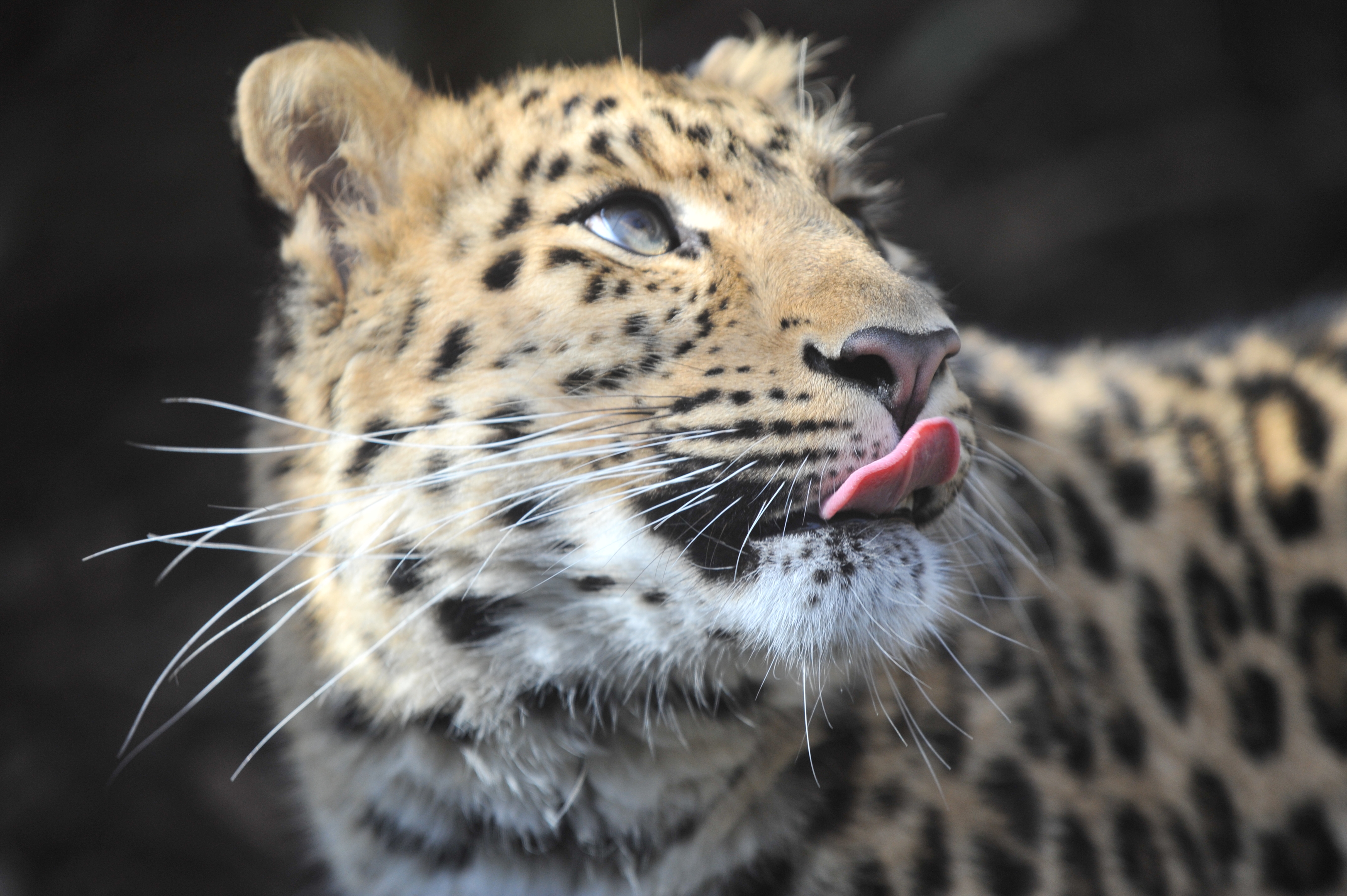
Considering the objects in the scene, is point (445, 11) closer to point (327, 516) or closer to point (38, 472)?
point (38, 472)

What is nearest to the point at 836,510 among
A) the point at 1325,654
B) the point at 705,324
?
the point at 705,324

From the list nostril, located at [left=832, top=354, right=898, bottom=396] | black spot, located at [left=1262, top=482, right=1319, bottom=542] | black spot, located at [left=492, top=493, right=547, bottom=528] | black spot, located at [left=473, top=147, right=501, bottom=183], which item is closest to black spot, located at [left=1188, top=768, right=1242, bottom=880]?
black spot, located at [left=1262, top=482, right=1319, bottom=542]

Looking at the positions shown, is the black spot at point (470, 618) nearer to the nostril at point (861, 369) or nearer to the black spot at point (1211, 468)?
the nostril at point (861, 369)

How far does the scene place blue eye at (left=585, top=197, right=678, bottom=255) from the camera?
1.94 m

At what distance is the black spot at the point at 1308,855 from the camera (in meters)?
2.32

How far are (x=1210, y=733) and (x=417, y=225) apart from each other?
1959 millimetres

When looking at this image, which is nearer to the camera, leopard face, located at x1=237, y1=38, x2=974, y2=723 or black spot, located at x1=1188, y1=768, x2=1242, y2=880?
leopard face, located at x1=237, y1=38, x2=974, y2=723

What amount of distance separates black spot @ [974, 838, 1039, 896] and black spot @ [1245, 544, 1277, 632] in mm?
924

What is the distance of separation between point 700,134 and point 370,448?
833mm

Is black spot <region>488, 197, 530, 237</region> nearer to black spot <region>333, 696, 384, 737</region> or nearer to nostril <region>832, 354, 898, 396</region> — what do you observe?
nostril <region>832, 354, 898, 396</region>

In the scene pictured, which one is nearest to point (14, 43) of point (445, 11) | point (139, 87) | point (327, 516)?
point (139, 87)

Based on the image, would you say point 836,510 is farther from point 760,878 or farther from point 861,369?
point 760,878

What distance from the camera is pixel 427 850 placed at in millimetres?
1963

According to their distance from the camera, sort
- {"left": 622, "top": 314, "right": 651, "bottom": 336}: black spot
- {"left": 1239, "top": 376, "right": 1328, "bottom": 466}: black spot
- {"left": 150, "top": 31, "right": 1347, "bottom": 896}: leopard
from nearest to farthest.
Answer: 1. {"left": 150, "top": 31, "right": 1347, "bottom": 896}: leopard
2. {"left": 622, "top": 314, "right": 651, "bottom": 336}: black spot
3. {"left": 1239, "top": 376, "right": 1328, "bottom": 466}: black spot
